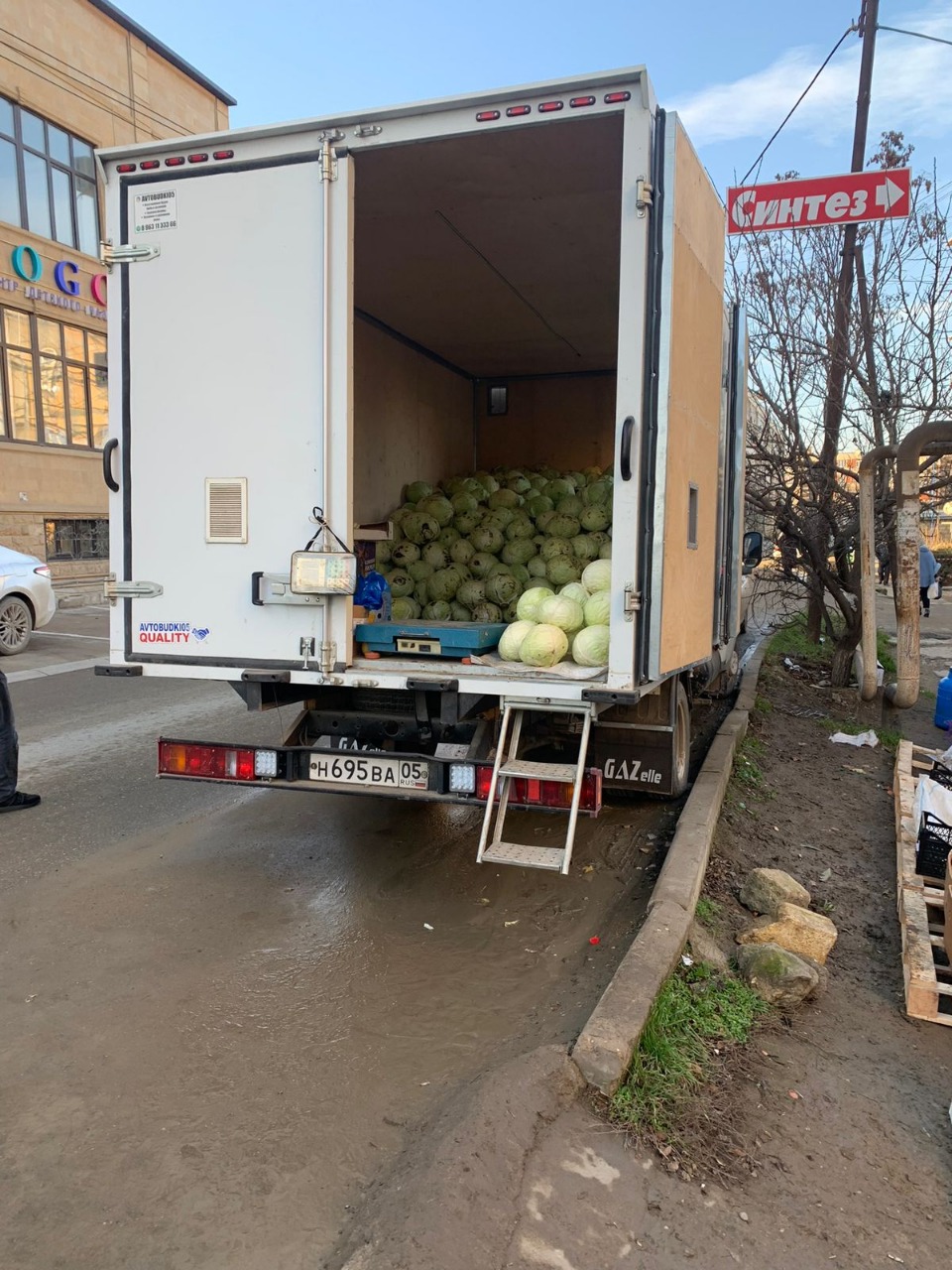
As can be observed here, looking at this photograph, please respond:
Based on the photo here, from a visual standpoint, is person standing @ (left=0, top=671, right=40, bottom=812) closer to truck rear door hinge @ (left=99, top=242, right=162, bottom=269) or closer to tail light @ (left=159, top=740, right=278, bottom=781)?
tail light @ (left=159, top=740, right=278, bottom=781)

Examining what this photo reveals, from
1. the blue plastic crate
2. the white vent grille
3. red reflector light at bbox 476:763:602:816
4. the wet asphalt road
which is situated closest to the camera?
the wet asphalt road

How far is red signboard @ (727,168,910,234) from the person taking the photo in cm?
795

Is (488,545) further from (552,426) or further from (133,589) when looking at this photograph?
(133,589)

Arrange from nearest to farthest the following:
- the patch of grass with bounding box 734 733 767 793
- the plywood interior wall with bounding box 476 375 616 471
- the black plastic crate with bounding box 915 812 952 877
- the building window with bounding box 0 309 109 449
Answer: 1. the black plastic crate with bounding box 915 812 952 877
2. the patch of grass with bounding box 734 733 767 793
3. the plywood interior wall with bounding box 476 375 616 471
4. the building window with bounding box 0 309 109 449

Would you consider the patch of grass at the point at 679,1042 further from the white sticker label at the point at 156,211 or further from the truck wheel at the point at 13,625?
the truck wheel at the point at 13,625

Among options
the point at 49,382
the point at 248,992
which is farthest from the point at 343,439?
the point at 49,382

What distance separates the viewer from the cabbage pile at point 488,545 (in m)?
6.30

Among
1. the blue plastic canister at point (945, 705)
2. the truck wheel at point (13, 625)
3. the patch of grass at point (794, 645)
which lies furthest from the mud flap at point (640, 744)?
the truck wheel at point (13, 625)

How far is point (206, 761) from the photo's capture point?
4551 mm

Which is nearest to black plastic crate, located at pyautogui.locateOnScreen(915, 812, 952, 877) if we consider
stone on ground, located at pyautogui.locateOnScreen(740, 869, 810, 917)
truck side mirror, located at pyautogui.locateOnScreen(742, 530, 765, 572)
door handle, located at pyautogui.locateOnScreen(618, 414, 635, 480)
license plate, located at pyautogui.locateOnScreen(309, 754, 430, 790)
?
stone on ground, located at pyautogui.locateOnScreen(740, 869, 810, 917)

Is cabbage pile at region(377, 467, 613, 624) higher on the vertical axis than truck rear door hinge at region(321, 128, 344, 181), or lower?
lower

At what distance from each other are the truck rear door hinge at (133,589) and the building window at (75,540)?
16.8 meters

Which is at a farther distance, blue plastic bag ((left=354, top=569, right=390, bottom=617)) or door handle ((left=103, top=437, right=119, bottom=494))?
blue plastic bag ((left=354, top=569, right=390, bottom=617))

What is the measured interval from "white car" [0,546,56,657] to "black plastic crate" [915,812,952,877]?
11514 mm
